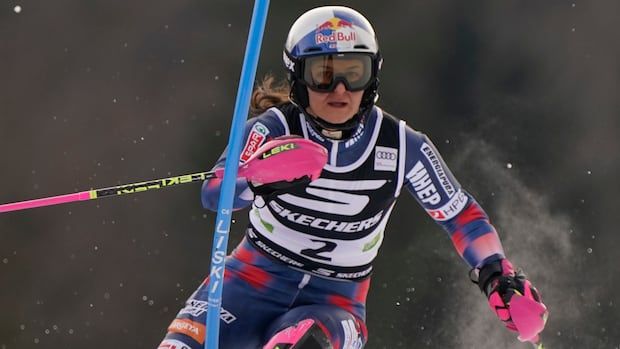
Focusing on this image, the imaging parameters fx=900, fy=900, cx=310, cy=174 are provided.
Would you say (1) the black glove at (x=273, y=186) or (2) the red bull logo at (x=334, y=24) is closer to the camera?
(1) the black glove at (x=273, y=186)

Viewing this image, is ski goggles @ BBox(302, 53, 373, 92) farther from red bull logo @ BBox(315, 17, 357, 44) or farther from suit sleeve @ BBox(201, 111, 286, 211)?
suit sleeve @ BBox(201, 111, 286, 211)

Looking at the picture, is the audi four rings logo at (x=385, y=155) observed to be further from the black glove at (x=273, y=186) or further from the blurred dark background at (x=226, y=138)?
the blurred dark background at (x=226, y=138)

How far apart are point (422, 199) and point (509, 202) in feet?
9.13

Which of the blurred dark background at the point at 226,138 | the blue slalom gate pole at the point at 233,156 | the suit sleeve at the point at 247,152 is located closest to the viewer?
the blue slalom gate pole at the point at 233,156

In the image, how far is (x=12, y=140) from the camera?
19.1ft

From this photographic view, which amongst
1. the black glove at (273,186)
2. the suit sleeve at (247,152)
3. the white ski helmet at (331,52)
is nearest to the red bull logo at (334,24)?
the white ski helmet at (331,52)

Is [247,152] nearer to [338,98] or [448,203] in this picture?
[338,98]

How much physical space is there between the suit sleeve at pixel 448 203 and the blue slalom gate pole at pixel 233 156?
2.95 feet

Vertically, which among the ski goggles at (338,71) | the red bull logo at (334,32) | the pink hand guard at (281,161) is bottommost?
the pink hand guard at (281,161)

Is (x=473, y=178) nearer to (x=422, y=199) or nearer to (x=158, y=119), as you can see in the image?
(x=158, y=119)

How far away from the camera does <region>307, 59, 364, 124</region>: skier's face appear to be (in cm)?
298

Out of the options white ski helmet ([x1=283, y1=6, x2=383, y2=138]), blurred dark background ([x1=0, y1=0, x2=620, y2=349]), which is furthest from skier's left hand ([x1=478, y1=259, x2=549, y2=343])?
blurred dark background ([x1=0, y1=0, x2=620, y2=349])

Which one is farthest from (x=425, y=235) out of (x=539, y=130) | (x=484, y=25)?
(x=484, y=25)

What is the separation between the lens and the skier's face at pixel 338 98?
2.98 m
